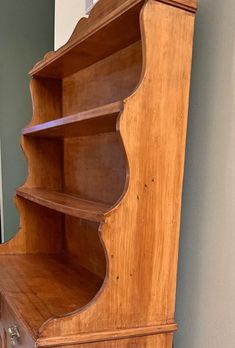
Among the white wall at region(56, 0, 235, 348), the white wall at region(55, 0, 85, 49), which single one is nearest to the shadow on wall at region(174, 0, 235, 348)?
the white wall at region(56, 0, 235, 348)

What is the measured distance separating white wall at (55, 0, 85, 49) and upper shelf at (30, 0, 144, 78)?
332 millimetres

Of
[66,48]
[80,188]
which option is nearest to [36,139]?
[80,188]

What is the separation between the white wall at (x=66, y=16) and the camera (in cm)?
164

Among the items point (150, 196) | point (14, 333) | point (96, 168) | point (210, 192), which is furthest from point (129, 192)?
point (14, 333)

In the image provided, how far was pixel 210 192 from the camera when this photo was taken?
0.99m

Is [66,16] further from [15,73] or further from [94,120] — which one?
[15,73]

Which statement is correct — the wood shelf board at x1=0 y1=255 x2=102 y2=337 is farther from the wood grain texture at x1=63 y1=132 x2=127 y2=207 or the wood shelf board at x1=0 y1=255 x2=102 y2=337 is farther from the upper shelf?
the upper shelf

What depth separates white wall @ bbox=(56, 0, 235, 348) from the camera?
36.5 inches

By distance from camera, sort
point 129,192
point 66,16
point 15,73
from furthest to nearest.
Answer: point 15,73 → point 66,16 → point 129,192

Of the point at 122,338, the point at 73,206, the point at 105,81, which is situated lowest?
the point at 122,338

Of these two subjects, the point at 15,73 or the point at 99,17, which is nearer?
the point at 99,17

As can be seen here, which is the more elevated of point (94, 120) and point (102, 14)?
point (102, 14)

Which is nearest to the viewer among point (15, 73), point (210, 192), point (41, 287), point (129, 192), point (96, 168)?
point (129, 192)

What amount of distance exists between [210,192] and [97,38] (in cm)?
61
